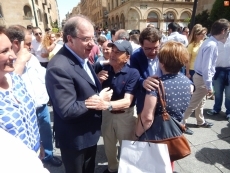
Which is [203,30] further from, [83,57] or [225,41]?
[83,57]

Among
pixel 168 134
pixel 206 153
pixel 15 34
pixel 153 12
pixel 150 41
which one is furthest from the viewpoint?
pixel 153 12

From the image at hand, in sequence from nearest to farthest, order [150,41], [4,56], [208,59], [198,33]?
[4,56] → [150,41] → [208,59] → [198,33]

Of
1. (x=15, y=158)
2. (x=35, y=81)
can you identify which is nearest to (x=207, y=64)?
(x=35, y=81)

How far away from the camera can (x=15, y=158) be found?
839 millimetres

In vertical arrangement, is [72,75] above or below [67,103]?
above

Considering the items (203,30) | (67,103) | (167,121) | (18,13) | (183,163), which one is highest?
(18,13)

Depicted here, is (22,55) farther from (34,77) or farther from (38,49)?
(38,49)

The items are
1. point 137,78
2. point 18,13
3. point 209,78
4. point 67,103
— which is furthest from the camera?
point 18,13

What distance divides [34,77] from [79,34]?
1.21 metres

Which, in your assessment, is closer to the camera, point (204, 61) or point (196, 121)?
point (204, 61)

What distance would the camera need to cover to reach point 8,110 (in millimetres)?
1246

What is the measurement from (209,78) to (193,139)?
1.20 metres

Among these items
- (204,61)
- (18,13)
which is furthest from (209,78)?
(18,13)

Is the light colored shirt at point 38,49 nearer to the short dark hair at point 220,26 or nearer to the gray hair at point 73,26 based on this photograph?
the gray hair at point 73,26
